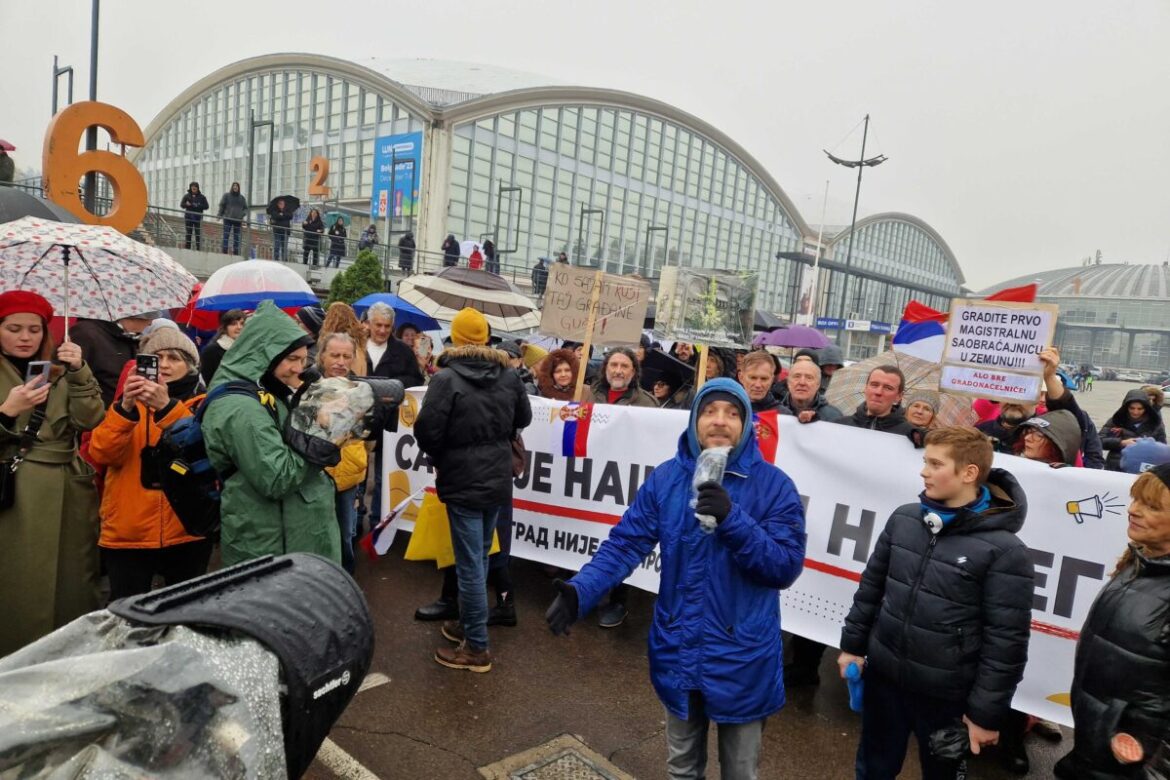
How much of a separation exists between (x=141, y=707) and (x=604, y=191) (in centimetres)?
4577

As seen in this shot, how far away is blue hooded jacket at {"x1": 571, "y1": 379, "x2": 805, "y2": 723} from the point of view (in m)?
2.43

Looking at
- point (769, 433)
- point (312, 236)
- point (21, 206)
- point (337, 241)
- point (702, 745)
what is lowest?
point (702, 745)

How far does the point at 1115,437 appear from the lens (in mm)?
7836

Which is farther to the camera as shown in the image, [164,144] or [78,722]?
[164,144]

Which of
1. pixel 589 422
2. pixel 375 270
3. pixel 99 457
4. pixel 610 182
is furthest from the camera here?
pixel 610 182

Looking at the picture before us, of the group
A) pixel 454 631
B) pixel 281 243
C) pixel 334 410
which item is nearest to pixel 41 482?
pixel 334 410

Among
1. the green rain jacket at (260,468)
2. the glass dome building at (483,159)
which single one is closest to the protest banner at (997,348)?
the green rain jacket at (260,468)

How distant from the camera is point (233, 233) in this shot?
1766cm

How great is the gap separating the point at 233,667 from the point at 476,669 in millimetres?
3073

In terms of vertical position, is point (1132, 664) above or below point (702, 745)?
above

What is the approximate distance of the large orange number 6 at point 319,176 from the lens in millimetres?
39906

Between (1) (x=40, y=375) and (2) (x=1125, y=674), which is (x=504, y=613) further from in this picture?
(2) (x=1125, y=674)

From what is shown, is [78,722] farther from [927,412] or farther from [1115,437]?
[1115,437]

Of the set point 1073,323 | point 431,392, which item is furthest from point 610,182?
point 1073,323
